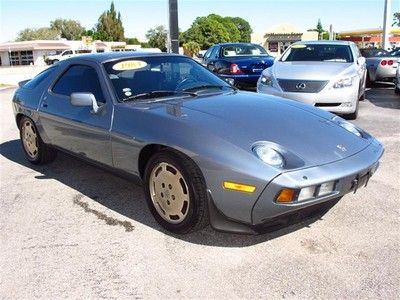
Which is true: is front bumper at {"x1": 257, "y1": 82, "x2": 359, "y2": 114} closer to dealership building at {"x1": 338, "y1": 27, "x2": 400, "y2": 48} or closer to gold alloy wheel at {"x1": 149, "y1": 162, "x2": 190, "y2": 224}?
gold alloy wheel at {"x1": 149, "y1": 162, "x2": 190, "y2": 224}

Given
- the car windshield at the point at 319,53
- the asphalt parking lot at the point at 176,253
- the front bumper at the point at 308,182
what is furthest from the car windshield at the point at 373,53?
the front bumper at the point at 308,182

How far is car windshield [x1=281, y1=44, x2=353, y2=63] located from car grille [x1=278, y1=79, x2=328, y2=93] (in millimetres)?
1298

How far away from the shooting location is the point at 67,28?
336 feet

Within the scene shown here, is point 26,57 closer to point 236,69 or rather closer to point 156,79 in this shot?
point 236,69

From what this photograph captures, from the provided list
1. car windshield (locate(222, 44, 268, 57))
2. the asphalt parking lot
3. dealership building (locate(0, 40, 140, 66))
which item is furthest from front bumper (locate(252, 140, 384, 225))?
dealership building (locate(0, 40, 140, 66))

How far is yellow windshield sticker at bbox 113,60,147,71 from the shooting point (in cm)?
407

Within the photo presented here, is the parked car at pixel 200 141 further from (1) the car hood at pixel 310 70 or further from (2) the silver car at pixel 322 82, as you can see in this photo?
(1) the car hood at pixel 310 70

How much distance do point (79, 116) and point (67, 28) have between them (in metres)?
106

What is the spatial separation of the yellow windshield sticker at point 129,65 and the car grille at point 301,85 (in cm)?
379

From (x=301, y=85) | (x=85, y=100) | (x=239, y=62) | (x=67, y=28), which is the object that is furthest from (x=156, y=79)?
(x=67, y=28)

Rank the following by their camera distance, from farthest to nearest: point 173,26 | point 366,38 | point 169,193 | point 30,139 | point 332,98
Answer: point 366,38, point 173,26, point 332,98, point 30,139, point 169,193

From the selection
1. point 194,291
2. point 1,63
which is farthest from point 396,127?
point 1,63

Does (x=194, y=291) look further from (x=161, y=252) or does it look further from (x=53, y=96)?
(x=53, y=96)

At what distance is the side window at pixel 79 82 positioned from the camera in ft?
13.4
